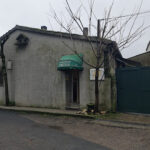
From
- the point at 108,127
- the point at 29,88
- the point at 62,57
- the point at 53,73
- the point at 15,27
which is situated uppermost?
the point at 15,27

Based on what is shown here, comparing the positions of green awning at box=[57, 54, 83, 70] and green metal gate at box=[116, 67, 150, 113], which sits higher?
green awning at box=[57, 54, 83, 70]

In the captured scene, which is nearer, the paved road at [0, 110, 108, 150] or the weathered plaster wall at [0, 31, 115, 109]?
the paved road at [0, 110, 108, 150]

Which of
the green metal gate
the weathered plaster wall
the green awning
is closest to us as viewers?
the green metal gate

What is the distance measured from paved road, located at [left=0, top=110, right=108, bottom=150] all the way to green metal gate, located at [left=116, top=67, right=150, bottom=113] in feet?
13.3

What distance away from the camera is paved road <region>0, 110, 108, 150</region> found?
4570 mm

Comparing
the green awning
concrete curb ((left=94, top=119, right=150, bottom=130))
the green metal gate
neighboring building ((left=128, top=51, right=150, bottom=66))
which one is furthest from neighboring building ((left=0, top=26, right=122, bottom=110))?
neighboring building ((left=128, top=51, right=150, bottom=66))

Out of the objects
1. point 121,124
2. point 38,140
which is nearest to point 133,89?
point 121,124

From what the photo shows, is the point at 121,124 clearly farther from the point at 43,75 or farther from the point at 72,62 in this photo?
the point at 43,75

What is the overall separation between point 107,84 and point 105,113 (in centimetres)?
145

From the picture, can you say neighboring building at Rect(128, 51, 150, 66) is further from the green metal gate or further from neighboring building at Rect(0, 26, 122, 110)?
the green metal gate

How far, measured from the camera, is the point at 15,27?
12.6 m

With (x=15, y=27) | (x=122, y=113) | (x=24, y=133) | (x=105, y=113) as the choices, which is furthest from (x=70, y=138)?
(x=15, y=27)

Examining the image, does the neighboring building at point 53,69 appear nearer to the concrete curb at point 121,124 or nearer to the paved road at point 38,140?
the concrete curb at point 121,124

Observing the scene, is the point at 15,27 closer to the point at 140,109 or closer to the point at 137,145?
the point at 140,109
